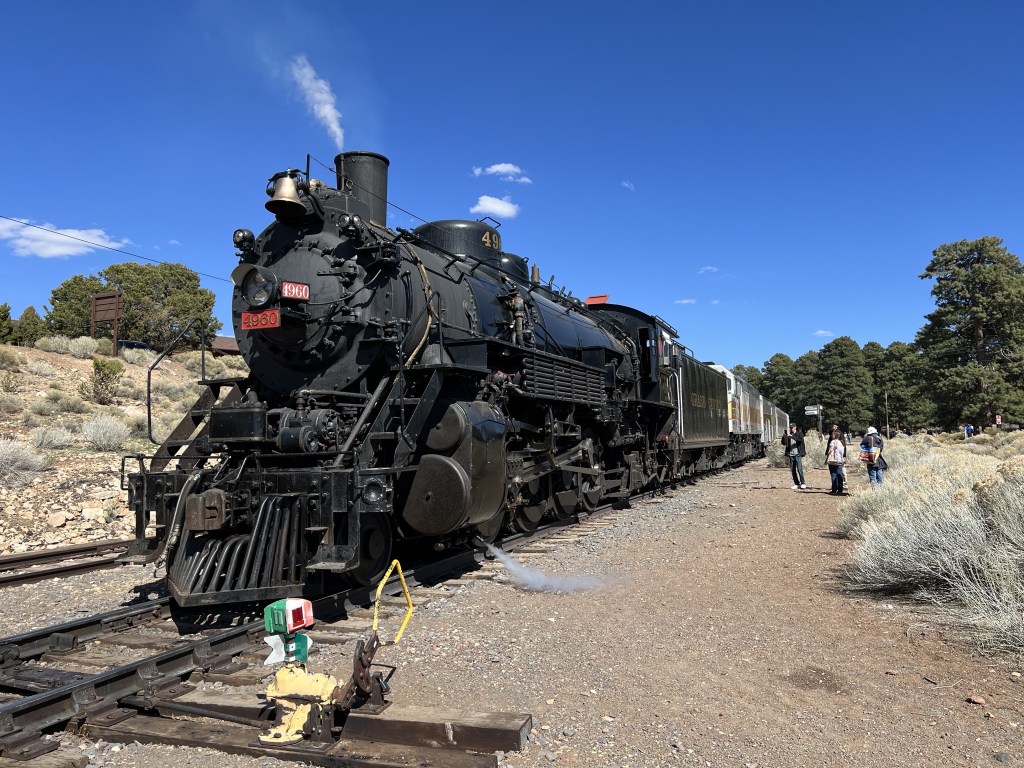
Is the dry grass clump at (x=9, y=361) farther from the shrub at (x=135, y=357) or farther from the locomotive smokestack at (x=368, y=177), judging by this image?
the locomotive smokestack at (x=368, y=177)

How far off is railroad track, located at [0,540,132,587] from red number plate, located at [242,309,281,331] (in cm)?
300

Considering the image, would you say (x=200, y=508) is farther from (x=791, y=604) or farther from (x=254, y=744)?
(x=791, y=604)

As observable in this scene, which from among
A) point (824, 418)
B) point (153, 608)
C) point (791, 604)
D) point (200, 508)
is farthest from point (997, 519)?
point (824, 418)

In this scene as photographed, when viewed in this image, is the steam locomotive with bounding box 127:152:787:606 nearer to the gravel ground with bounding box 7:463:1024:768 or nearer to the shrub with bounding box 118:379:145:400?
the gravel ground with bounding box 7:463:1024:768

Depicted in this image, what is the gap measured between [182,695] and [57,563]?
6222mm

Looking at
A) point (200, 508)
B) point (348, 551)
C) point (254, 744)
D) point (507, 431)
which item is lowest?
point (254, 744)

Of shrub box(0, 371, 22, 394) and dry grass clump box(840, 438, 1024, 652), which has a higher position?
shrub box(0, 371, 22, 394)

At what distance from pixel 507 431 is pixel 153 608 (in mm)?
3806

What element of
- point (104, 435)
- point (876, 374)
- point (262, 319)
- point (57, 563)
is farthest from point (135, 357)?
point (876, 374)

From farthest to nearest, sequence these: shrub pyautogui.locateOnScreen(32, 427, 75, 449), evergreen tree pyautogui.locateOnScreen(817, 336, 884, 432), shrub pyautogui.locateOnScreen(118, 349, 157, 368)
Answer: evergreen tree pyautogui.locateOnScreen(817, 336, 884, 432), shrub pyautogui.locateOnScreen(118, 349, 157, 368), shrub pyautogui.locateOnScreen(32, 427, 75, 449)

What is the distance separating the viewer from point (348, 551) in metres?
5.62

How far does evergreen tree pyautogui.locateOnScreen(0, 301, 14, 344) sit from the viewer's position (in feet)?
113

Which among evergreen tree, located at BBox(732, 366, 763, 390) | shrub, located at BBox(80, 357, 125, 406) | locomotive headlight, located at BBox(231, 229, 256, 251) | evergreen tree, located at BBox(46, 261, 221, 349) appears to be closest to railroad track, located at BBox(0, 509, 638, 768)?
locomotive headlight, located at BBox(231, 229, 256, 251)

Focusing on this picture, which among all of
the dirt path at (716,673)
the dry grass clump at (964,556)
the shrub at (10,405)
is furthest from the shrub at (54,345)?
the dry grass clump at (964,556)
